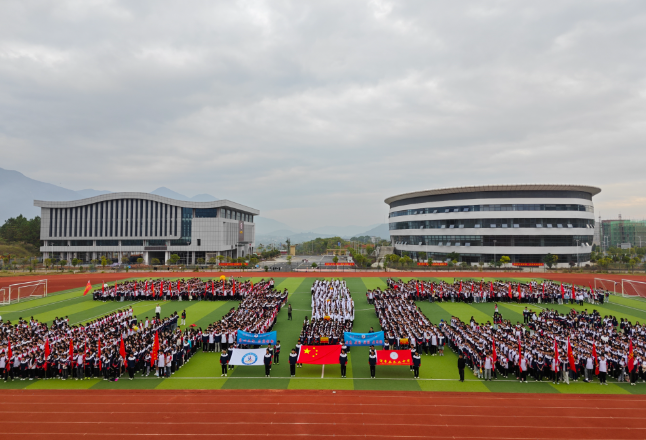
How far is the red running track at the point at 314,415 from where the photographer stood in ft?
35.3

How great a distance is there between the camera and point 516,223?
2579 inches

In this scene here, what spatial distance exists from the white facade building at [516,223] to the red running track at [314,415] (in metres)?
57.6

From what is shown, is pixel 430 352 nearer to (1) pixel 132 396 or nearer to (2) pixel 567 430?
(2) pixel 567 430

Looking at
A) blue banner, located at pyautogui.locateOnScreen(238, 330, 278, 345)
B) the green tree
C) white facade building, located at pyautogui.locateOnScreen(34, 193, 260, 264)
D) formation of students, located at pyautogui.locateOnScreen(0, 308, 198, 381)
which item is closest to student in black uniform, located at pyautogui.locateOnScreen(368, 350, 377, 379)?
blue banner, located at pyautogui.locateOnScreen(238, 330, 278, 345)

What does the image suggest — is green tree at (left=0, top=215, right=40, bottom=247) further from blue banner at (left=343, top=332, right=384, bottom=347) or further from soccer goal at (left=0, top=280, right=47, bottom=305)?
blue banner at (left=343, top=332, right=384, bottom=347)

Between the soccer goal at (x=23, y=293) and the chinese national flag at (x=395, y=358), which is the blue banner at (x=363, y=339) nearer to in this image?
the chinese national flag at (x=395, y=358)

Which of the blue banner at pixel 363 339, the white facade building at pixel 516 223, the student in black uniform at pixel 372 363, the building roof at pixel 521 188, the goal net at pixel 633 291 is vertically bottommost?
the goal net at pixel 633 291

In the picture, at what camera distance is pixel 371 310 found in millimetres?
28688

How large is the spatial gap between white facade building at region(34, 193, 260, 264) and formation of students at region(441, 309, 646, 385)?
220 ft

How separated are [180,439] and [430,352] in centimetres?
1268

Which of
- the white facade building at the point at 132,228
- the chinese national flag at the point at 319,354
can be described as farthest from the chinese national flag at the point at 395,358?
the white facade building at the point at 132,228

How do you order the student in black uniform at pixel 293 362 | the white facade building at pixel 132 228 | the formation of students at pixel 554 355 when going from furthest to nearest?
the white facade building at pixel 132 228 → the student in black uniform at pixel 293 362 → the formation of students at pixel 554 355

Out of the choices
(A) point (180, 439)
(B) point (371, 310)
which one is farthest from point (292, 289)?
(A) point (180, 439)

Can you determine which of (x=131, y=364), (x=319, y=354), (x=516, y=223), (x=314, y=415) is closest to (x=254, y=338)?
(x=319, y=354)
